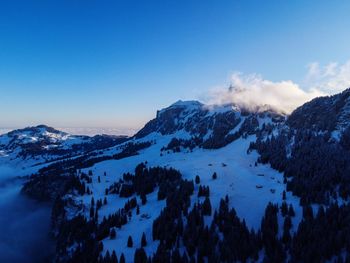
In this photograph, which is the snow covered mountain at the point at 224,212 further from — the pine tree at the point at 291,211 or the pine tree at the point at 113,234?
the pine tree at the point at 113,234

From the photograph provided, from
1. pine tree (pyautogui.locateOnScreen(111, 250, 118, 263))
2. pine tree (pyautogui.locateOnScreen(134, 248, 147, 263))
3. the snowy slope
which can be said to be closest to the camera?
pine tree (pyautogui.locateOnScreen(134, 248, 147, 263))

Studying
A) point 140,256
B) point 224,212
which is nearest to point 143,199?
point 224,212

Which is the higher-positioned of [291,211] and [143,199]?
[291,211]

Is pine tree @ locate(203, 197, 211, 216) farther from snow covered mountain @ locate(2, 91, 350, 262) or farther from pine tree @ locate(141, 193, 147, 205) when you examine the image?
pine tree @ locate(141, 193, 147, 205)

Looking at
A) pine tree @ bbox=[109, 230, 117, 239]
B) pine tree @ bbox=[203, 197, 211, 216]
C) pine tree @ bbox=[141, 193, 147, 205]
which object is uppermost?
pine tree @ bbox=[203, 197, 211, 216]

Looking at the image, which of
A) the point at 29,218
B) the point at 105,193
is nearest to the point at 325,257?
the point at 105,193

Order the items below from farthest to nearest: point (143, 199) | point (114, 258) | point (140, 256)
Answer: point (143, 199) → point (114, 258) → point (140, 256)

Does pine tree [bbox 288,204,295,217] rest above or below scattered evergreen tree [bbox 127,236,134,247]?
above

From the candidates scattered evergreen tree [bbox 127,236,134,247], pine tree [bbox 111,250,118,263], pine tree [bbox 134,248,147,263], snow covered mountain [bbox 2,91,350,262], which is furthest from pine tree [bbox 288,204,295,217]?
pine tree [bbox 111,250,118,263]

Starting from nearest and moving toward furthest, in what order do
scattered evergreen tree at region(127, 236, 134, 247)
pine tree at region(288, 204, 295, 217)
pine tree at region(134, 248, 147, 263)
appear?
pine tree at region(134, 248, 147, 263)
pine tree at region(288, 204, 295, 217)
scattered evergreen tree at region(127, 236, 134, 247)

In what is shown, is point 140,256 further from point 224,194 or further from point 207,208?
point 224,194

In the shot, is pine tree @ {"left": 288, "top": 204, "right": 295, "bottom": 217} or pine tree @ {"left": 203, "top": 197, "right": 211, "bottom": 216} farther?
pine tree @ {"left": 203, "top": 197, "right": 211, "bottom": 216}
